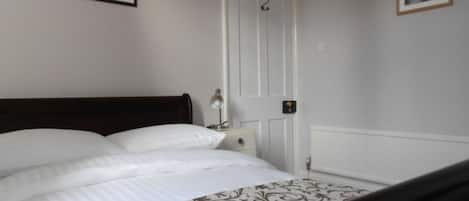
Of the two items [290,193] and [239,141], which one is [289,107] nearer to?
[239,141]

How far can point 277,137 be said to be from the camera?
3256mm

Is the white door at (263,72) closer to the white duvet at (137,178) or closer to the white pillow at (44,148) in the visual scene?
the white duvet at (137,178)

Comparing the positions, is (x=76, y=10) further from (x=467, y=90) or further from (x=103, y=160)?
(x=467, y=90)

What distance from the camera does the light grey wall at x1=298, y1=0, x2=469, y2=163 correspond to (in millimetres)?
2430

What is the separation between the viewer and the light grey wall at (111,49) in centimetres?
192

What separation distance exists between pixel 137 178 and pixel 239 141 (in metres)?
1.08

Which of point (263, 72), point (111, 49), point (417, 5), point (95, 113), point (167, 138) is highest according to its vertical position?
point (417, 5)

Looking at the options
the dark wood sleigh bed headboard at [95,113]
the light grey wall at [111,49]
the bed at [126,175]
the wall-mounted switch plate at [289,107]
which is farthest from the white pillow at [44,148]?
the wall-mounted switch plate at [289,107]

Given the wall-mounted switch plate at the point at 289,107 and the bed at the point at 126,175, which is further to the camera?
the wall-mounted switch plate at the point at 289,107

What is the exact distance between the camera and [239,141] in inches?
97.9

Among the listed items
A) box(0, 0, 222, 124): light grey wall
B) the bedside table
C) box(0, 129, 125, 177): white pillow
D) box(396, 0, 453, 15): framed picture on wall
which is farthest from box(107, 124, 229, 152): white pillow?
box(396, 0, 453, 15): framed picture on wall

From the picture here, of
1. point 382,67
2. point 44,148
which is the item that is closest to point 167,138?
point 44,148

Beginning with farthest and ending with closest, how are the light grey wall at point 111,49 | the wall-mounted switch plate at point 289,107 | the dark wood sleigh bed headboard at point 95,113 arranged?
the wall-mounted switch plate at point 289,107 < the light grey wall at point 111,49 < the dark wood sleigh bed headboard at point 95,113

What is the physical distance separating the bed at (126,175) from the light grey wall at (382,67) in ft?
4.57
